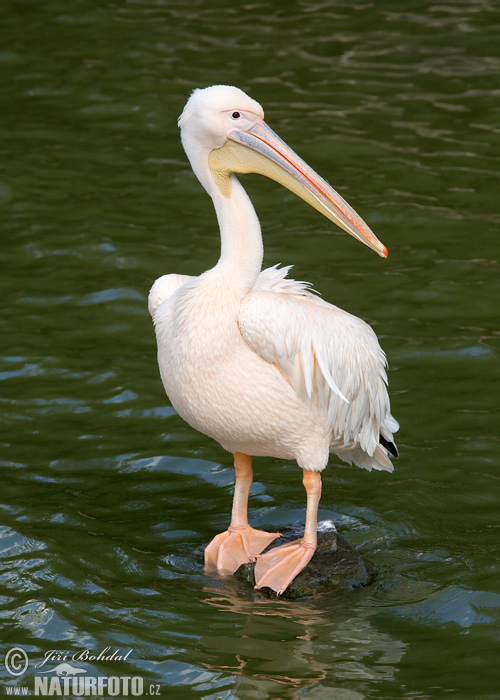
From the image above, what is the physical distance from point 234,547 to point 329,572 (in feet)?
1.45

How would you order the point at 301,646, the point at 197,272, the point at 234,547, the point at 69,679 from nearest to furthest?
the point at 69,679 → the point at 301,646 → the point at 234,547 → the point at 197,272

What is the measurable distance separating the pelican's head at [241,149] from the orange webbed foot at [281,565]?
126 centimetres

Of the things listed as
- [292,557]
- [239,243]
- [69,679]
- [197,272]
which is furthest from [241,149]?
[197,272]

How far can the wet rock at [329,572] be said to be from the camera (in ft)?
15.0

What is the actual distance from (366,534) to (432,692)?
1.31 metres

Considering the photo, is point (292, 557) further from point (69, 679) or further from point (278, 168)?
point (278, 168)

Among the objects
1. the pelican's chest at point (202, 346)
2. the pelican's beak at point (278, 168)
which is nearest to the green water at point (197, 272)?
the pelican's chest at point (202, 346)

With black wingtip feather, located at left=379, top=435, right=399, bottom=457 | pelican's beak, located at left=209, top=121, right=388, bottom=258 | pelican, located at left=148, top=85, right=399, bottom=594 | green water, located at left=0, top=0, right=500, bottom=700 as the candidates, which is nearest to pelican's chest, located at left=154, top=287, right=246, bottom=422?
pelican, located at left=148, top=85, right=399, bottom=594

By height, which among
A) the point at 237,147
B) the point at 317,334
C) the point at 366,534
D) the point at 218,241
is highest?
the point at 237,147

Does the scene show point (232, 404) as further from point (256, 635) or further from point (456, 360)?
point (456, 360)

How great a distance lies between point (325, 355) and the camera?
14.6 ft

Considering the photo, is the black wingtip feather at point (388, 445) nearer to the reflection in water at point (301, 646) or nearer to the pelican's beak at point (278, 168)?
the reflection in water at point (301, 646)

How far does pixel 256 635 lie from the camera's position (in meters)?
4.18

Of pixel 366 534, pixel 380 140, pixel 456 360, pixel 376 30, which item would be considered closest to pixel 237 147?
pixel 366 534
